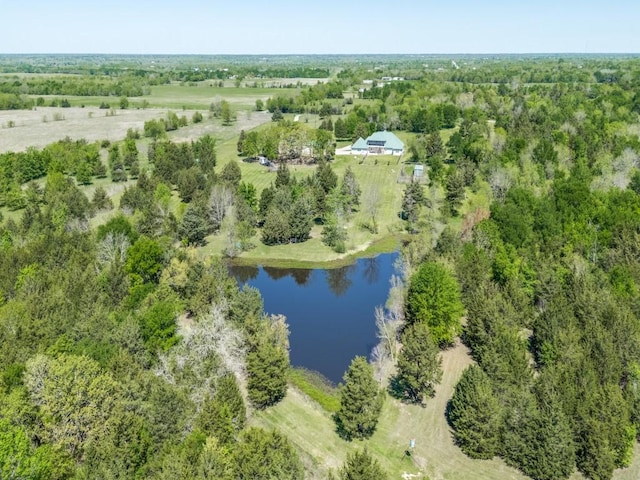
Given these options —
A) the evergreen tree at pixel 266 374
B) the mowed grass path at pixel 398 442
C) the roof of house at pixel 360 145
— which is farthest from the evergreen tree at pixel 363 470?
the roof of house at pixel 360 145

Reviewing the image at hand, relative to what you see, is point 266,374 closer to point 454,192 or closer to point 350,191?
point 350,191

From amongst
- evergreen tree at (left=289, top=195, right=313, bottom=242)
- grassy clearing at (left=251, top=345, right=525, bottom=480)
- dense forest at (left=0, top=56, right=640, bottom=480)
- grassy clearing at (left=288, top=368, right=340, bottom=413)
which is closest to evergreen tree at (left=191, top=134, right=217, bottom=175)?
dense forest at (left=0, top=56, right=640, bottom=480)

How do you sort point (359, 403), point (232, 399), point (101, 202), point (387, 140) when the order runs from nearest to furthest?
point (232, 399) < point (359, 403) < point (101, 202) < point (387, 140)

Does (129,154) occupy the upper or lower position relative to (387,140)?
upper

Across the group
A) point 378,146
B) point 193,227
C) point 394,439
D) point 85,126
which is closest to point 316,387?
point 394,439

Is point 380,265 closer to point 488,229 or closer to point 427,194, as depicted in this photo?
point 488,229

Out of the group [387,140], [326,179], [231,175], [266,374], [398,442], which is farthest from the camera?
[387,140]

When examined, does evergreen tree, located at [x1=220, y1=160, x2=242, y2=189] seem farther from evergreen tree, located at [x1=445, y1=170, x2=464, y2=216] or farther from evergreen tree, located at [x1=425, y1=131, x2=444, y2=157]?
evergreen tree, located at [x1=425, y1=131, x2=444, y2=157]

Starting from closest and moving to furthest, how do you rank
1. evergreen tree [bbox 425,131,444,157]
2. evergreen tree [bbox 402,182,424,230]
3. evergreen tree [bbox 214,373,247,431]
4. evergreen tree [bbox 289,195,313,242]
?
1. evergreen tree [bbox 214,373,247,431]
2. evergreen tree [bbox 289,195,313,242]
3. evergreen tree [bbox 402,182,424,230]
4. evergreen tree [bbox 425,131,444,157]
